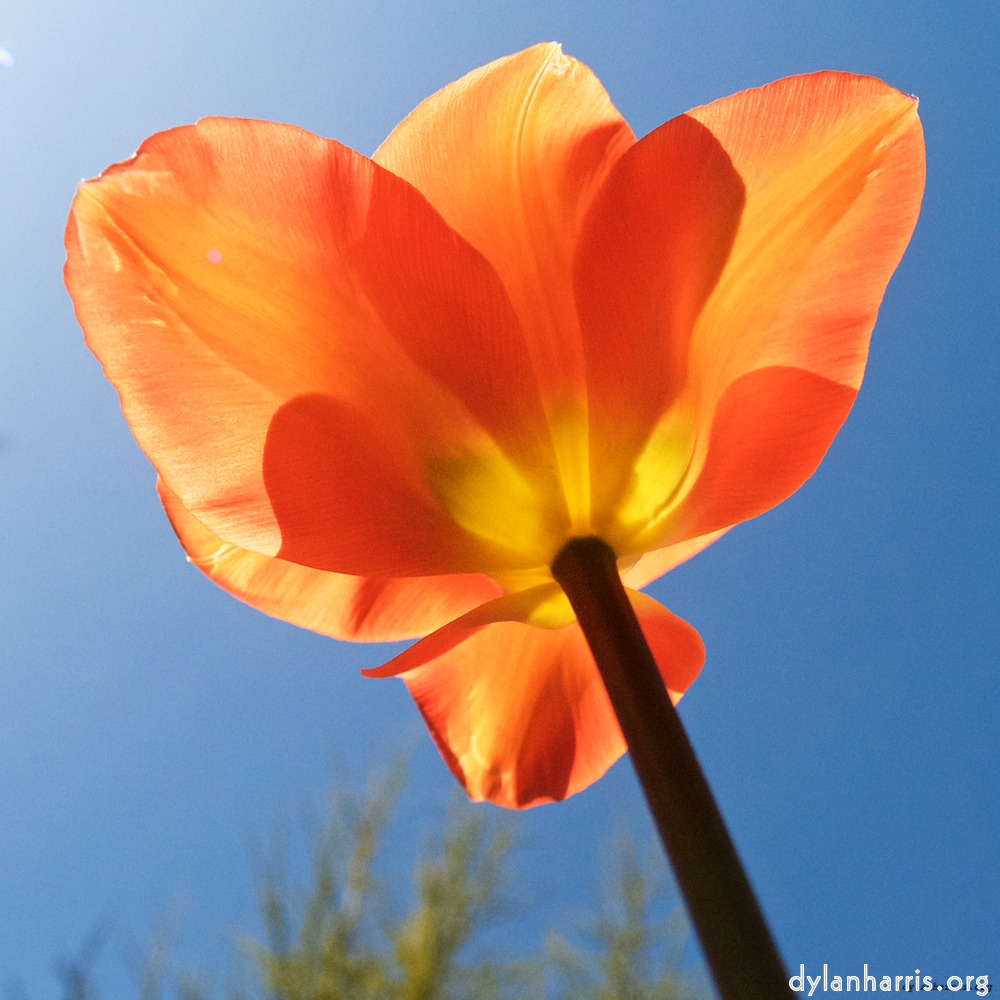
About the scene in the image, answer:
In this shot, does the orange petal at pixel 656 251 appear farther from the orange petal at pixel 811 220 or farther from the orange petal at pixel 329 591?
the orange petal at pixel 329 591

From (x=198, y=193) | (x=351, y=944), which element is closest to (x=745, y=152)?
(x=198, y=193)

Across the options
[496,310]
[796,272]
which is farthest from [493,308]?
[796,272]

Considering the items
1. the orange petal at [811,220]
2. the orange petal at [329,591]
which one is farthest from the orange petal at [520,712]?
the orange petal at [811,220]

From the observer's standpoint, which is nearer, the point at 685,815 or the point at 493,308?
the point at 685,815

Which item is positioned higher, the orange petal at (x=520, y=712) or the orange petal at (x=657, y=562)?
the orange petal at (x=657, y=562)

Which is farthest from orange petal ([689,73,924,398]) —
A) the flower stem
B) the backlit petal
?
the flower stem

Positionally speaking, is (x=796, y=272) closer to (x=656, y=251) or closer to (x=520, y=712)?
(x=656, y=251)
